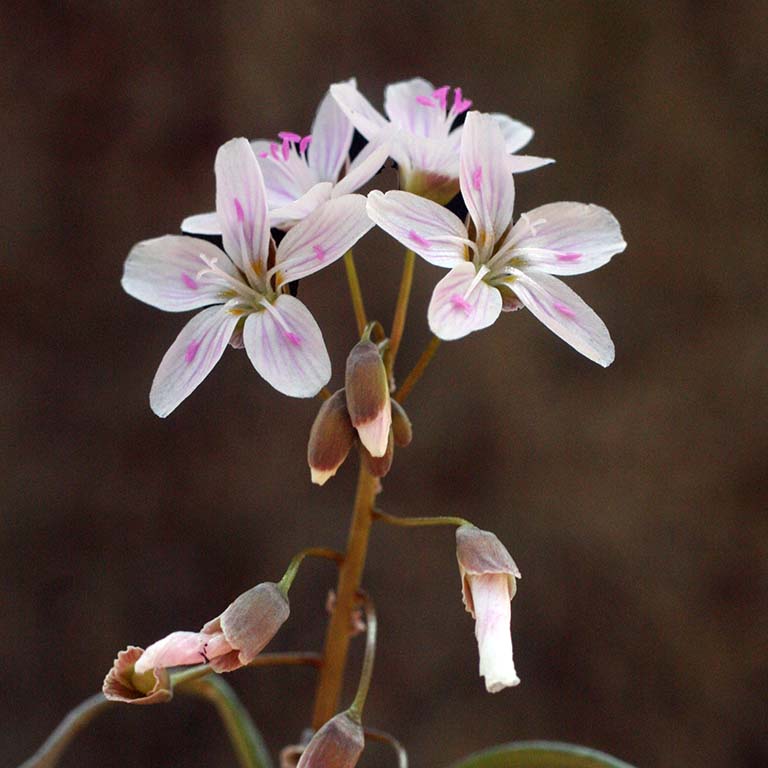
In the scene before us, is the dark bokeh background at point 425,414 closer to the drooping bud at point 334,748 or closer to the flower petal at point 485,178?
the flower petal at point 485,178

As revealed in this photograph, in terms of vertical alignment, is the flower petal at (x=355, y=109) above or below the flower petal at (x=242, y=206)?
above

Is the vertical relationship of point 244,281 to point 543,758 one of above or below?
above

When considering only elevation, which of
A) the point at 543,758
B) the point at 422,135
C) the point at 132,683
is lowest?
the point at 543,758

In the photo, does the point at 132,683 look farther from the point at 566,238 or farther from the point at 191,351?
the point at 566,238

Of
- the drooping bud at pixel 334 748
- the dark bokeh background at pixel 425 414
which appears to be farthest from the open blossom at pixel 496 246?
the dark bokeh background at pixel 425 414

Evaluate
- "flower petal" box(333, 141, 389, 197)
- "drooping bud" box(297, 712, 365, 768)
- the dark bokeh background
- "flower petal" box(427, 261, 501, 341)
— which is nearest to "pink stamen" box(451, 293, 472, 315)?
"flower petal" box(427, 261, 501, 341)

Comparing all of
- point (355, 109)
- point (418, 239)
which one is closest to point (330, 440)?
point (418, 239)
